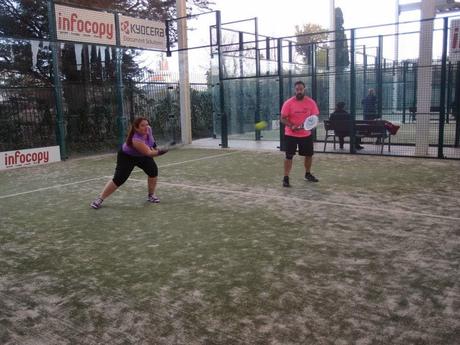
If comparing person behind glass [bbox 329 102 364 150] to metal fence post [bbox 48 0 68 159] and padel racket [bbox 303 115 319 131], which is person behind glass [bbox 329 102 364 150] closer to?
padel racket [bbox 303 115 319 131]

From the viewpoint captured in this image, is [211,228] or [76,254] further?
[211,228]

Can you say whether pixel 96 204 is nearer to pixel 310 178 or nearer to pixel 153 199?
pixel 153 199

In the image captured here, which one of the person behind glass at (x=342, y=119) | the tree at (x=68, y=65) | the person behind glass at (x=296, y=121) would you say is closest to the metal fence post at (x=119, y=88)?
the tree at (x=68, y=65)

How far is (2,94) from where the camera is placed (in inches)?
486

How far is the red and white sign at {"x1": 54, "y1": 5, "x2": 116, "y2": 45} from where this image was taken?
1283 cm

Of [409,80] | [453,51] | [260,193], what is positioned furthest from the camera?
[409,80]

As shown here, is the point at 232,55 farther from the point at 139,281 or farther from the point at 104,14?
the point at 139,281

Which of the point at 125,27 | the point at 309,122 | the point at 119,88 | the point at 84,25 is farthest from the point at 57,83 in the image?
the point at 309,122

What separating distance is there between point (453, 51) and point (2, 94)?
38.0 feet

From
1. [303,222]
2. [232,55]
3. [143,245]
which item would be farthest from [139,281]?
[232,55]

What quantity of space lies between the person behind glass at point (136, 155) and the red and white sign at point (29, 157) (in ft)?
19.6

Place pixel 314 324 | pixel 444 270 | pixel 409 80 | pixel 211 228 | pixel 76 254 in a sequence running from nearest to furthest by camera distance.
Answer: pixel 314 324, pixel 444 270, pixel 76 254, pixel 211 228, pixel 409 80

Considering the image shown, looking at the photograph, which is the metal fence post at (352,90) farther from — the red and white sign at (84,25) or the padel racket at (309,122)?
the red and white sign at (84,25)

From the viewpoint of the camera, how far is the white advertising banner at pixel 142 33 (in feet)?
47.8
